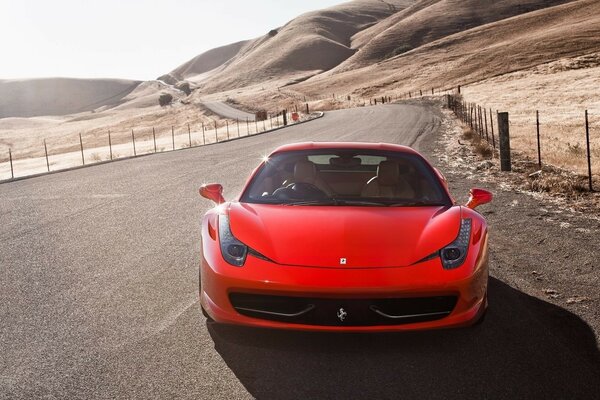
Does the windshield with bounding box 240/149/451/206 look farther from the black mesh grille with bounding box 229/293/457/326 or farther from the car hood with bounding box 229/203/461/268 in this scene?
the black mesh grille with bounding box 229/293/457/326

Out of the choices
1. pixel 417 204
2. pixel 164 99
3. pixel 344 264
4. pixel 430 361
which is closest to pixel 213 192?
pixel 417 204

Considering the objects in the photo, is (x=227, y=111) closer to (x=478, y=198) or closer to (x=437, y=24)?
(x=478, y=198)

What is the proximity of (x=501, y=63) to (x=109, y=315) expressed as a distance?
3401 inches

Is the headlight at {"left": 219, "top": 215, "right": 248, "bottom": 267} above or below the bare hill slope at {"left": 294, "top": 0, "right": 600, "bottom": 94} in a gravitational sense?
below

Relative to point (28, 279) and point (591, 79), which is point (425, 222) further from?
point (591, 79)

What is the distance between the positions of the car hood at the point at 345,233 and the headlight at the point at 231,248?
48 mm

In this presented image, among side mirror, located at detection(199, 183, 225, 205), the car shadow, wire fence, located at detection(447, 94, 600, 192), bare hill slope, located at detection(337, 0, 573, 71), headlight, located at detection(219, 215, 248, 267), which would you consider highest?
bare hill slope, located at detection(337, 0, 573, 71)

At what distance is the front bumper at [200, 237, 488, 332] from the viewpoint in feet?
12.4

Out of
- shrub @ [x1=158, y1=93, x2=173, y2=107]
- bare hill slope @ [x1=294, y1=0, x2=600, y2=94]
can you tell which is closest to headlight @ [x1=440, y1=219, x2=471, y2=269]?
bare hill slope @ [x1=294, y1=0, x2=600, y2=94]

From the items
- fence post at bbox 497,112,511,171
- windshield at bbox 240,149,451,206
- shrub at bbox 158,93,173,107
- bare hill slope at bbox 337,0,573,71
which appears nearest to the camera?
windshield at bbox 240,149,451,206

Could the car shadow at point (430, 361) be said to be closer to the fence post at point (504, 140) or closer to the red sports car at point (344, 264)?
the red sports car at point (344, 264)

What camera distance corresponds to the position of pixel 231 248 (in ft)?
13.9

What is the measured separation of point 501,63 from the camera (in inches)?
3307

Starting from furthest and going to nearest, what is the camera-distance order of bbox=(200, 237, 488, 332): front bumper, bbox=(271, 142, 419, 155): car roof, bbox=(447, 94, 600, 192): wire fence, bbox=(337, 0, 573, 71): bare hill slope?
bbox=(337, 0, 573, 71): bare hill slope, bbox=(447, 94, 600, 192): wire fence, bbox=(271, 142, 419, 155): car roof, bbox=(200, 237, 488, 332): front bumper
